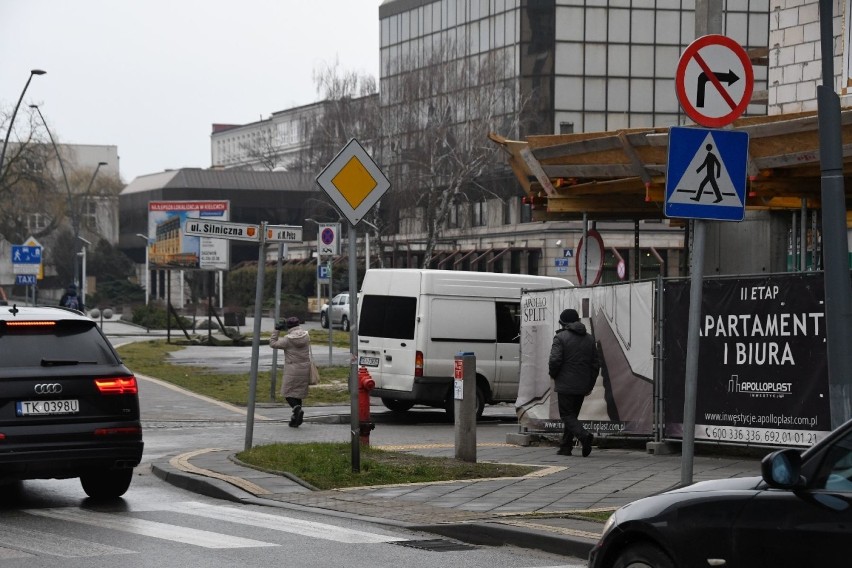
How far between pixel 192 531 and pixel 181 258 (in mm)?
48381

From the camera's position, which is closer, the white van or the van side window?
the white van

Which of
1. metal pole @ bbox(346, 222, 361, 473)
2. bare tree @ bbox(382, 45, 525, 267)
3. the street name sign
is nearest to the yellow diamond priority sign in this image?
metal pole @ bbox(346, 222, 361, 473)

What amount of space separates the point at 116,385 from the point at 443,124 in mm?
57703

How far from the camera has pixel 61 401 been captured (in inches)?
448

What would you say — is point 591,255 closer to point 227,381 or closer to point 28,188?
point 227,381

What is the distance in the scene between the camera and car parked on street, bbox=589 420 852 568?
17.6ft

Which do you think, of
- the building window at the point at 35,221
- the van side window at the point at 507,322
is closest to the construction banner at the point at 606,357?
the van side window at the point at 507,322

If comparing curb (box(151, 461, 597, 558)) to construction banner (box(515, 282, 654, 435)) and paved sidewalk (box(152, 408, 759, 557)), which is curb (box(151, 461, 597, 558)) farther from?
construction banner (box(515, 282, 654, 435))

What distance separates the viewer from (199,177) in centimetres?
11844

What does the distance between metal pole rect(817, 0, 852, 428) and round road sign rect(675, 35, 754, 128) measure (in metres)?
0.65

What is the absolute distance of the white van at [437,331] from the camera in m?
22.1

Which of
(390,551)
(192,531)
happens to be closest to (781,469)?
(390,551)

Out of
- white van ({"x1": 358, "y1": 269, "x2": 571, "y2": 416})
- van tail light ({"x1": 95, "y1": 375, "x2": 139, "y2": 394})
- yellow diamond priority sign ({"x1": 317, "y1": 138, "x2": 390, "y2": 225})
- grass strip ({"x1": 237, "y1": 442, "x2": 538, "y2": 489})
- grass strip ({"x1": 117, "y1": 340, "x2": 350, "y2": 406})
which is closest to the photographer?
van tail light ({"x1": 95, "y1": 375, "x2": 139, "y2": 394})

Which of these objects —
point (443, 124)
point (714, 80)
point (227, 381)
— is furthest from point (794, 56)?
point (443, 124)
